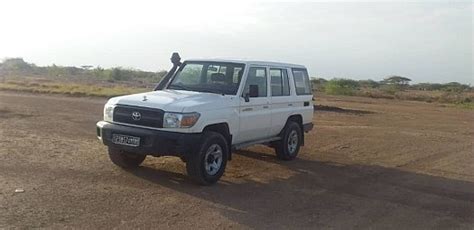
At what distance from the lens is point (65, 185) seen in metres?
7.89

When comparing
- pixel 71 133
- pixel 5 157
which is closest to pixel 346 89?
pixel 71 133

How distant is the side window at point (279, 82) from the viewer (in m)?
10.4

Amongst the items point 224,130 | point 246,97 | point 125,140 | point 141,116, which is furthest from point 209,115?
point 125,140

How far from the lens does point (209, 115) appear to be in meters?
8.30

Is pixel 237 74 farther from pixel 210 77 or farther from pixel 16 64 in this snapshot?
pixel 16 64

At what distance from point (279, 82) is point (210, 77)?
5.39 ft

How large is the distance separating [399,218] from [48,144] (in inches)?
284

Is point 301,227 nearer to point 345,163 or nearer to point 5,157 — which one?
point 345,163

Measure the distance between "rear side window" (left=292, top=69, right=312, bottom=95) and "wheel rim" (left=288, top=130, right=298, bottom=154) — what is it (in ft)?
2.65

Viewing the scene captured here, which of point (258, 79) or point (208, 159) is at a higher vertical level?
point (258, 79)

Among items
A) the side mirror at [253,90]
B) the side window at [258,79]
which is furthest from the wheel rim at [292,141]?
the side mirror at [253,90]

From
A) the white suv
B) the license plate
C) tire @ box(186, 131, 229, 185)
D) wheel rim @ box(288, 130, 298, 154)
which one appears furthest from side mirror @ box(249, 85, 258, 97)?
the license plate

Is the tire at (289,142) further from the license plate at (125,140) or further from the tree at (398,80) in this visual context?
the tree at (398,80)

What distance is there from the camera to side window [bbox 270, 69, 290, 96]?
34.0ft
